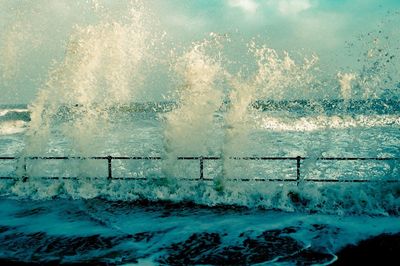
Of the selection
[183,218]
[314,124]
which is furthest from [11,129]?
[183,218]

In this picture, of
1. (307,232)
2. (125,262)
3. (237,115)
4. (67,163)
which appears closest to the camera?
(125,262)

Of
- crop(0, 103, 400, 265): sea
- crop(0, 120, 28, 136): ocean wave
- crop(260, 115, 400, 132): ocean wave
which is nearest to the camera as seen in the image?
crop(0, 103, 400, 265): sea


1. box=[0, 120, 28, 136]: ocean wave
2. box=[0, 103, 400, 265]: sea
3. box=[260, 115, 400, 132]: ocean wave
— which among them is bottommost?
box=[0, 103, 400, 265]: sea

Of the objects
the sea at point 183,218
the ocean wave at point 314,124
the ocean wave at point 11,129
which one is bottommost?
the sea at point 183,218

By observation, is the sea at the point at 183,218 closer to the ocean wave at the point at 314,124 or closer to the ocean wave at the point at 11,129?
the ocean wave at the point at 11,129

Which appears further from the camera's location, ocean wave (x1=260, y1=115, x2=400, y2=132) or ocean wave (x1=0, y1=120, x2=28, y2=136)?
ocean wave (x1=260, y1=115, x2=400, y2=132)

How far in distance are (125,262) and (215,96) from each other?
323 inches

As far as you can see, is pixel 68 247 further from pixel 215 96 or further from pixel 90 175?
pixel 215 96

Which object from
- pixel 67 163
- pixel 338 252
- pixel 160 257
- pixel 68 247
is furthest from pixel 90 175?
pixel 338 252

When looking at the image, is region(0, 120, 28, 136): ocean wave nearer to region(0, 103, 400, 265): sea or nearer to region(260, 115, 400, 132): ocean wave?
region(260, 115, 400, 132): ocean wave

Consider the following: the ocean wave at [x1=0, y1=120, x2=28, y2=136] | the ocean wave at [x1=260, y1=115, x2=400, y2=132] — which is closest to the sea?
the ocean wave at [x1=0, y1=120, x2=28, y2=136]

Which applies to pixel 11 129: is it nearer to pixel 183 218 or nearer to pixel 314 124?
pixel 314 124

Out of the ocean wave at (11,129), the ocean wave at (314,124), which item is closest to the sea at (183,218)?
the ocean wave at (11,129)

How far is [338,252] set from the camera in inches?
256
